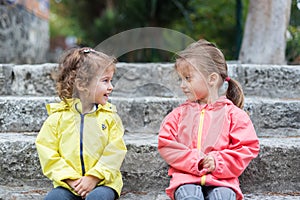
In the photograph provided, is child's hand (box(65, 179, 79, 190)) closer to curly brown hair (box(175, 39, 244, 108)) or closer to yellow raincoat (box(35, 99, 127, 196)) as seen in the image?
yellow raincoat (box(35, 99, 127, 196))

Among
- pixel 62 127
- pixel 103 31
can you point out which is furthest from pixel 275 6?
pixel 103 31

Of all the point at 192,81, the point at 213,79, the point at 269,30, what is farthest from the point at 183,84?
the point at 269,30

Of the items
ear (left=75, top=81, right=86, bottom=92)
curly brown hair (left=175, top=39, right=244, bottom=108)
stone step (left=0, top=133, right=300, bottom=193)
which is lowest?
stone step (left=0, top=133, right=300, bottom=193)

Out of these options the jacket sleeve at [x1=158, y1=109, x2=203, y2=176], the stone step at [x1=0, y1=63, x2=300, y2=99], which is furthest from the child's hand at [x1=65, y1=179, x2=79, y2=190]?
the stone step at [x1=0, y1=63, x2=300, y2=99]

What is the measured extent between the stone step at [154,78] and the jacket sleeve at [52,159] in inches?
35.7

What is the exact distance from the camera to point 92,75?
187cm

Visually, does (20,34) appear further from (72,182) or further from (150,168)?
(72,182)

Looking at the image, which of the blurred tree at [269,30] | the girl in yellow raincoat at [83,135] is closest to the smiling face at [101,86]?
the girl in yellow raincoat at [83,135]

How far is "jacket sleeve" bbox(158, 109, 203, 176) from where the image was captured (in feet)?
5.80

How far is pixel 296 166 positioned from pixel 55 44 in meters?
17.4

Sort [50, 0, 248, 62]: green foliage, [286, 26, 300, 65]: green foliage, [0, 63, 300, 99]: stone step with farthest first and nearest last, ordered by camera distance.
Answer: [50, 0, 248, 62]: green foliage → [286, 26, 300, 65]: green foliage → [0, 63, 300, 99]: stone step

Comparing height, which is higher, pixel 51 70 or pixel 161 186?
pixel 51 70

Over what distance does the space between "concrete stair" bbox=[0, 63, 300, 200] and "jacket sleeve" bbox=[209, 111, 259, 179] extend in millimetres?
293

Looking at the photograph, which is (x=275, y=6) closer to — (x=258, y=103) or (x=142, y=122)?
(x=258, y=103)
